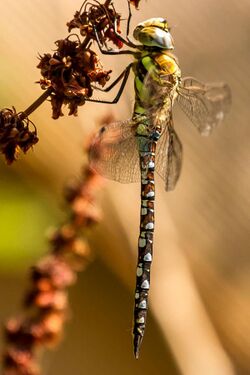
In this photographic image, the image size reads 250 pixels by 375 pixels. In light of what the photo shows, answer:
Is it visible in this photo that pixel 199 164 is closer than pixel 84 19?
No

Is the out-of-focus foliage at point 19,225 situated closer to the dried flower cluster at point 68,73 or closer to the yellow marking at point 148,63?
the yellow marking at point 148,63

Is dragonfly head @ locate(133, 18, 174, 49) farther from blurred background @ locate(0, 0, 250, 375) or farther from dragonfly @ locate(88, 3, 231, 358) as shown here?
blurred background @ locate(0, 0, 250, 375)

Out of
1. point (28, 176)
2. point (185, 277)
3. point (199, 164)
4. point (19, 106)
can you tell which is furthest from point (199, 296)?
point (19, 106)

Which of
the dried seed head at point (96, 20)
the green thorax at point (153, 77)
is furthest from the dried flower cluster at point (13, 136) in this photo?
the green thorax at point (153, 77)

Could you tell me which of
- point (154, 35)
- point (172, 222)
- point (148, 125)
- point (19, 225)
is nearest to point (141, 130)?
point (148, 125)

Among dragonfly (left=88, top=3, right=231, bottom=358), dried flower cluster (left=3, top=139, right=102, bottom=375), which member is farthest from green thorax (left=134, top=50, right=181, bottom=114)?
dried flower cluster (left=3, top=139, right=102, bottom=375)

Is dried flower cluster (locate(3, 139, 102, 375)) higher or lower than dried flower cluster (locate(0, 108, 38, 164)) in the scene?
lower

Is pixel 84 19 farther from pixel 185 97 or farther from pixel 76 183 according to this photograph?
pixel 185 97
